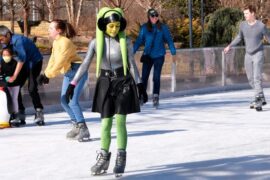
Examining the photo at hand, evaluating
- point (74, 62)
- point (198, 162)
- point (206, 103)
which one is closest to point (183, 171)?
point (198, 162)

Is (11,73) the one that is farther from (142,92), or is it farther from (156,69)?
(142,92)

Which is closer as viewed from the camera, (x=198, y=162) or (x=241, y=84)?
(x=198, y=162)

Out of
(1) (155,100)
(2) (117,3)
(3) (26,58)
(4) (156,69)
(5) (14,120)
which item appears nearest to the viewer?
(3) (26,58)

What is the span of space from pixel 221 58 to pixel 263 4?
2969 cm

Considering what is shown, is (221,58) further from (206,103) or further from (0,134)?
(0,134)

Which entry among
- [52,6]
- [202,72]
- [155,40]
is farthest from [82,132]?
[52,6]

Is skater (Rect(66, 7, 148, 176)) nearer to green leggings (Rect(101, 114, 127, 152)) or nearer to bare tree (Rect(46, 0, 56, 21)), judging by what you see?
green leggings (Rect(101, 114, 127, 152))

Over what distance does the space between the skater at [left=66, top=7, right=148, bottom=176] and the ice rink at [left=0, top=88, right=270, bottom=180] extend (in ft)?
1.36

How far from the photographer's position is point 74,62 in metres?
8.59

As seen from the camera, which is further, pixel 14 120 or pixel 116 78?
pixel 14 120

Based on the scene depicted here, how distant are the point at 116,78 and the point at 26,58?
4.08 metres

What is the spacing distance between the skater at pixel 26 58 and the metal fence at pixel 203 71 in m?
4.30

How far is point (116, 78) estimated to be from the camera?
6328 mm

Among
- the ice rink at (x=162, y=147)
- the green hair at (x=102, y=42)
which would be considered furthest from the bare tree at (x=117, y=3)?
the green hair at (x=102, y=42)
